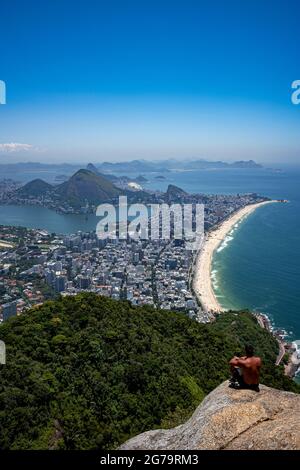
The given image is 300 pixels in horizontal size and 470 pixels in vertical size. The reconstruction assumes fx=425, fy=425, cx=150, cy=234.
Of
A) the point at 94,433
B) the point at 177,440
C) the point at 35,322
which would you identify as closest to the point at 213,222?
the point at 35,322

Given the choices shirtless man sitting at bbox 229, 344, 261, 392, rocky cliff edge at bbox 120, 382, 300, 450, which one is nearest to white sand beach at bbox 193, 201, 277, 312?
shirtless man sitting at bbox 229, 344, 261, 392

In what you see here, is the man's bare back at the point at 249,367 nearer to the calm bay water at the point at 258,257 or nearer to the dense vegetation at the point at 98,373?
the dense vegetation at the point at 98,373

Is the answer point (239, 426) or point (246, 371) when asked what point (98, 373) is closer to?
point (246, 371)

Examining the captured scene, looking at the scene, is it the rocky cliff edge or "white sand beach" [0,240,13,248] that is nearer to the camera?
the rocky cliff edge

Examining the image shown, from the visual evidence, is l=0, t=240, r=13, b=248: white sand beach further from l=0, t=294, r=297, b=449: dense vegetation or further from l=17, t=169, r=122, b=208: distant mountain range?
l=0, t=294, r=297, b=449: dense vegetation

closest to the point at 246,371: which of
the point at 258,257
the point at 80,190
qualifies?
the point at 258,257

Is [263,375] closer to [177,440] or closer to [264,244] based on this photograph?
[177,440]

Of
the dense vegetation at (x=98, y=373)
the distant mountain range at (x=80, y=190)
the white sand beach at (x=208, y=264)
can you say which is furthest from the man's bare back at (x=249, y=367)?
the distant mountain range at (x=80, y=190)
